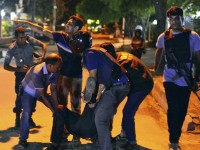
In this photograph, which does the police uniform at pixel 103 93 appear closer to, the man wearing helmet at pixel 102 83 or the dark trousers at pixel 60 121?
the man wearing helmet at pixel 102 83

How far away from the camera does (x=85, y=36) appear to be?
5.19 m

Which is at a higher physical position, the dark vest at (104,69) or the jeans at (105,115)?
the dark vest at (104,69)

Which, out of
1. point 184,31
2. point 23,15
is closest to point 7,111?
point 184,31

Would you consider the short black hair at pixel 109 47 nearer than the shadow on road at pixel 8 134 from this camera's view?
Yes

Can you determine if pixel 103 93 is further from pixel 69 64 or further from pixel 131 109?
pixel 69 64

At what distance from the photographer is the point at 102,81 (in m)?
4.96

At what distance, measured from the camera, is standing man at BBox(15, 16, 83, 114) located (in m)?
6.08

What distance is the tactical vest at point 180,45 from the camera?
5520 mm

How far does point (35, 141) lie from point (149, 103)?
4.39 m

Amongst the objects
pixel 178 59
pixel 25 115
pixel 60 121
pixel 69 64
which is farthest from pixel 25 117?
pixel 178 59

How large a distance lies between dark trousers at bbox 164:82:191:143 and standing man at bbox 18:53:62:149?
1499 mm

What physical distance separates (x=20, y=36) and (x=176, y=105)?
2.72m

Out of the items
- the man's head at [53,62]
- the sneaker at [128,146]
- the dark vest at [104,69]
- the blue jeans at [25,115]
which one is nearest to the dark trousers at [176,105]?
the sneaker at [128,146]

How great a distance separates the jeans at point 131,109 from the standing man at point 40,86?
958mm
